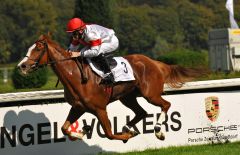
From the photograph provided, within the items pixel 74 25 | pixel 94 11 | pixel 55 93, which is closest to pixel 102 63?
pixel 74 25

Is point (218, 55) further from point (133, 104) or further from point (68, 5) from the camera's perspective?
point (68, 5)

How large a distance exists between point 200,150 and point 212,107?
1185 millimetres

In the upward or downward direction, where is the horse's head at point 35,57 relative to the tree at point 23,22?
upward

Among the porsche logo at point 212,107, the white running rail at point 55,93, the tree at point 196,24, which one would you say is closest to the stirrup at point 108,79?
the white running rail at point 55,93

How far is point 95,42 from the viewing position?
6539 millimetres

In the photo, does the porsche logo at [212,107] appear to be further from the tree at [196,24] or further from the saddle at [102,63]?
the tree at [196,24]

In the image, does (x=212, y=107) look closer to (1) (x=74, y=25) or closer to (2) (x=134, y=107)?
(2) (x=134, y=107)

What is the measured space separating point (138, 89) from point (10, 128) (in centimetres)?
168

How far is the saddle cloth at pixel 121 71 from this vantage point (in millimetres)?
6672

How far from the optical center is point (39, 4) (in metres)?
66.9

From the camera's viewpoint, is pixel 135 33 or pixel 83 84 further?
pixel 135 33

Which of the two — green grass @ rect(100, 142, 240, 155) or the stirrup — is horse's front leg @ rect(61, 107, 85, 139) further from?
green grass @ rect(100, 142, 240, 155)

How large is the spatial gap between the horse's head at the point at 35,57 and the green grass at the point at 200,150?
6.66ft

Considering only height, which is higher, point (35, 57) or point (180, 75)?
→ point (35, 57)
